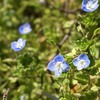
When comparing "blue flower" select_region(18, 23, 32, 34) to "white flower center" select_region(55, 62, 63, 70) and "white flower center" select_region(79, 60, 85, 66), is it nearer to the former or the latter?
"white flower center" select_region(55, 62, 63, 70)

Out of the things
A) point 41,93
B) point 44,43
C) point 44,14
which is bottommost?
point 41,93

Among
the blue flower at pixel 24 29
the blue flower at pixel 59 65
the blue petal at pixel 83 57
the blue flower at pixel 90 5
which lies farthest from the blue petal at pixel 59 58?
the blue flower at pixel 24 29

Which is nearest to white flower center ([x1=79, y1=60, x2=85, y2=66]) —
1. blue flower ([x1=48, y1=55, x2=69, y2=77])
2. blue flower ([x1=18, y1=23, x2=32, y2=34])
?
blue flower ([x1=48, y1=55, x2=69, y2=77])

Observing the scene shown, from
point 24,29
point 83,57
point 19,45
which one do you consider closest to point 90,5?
point 83,57

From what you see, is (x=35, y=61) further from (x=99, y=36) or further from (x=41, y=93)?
(x=99, y=36)

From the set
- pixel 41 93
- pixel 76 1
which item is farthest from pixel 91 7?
pixel 76 1

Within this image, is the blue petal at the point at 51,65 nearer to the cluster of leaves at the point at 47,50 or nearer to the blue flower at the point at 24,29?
the cluster of leaves at the point at 47,50
